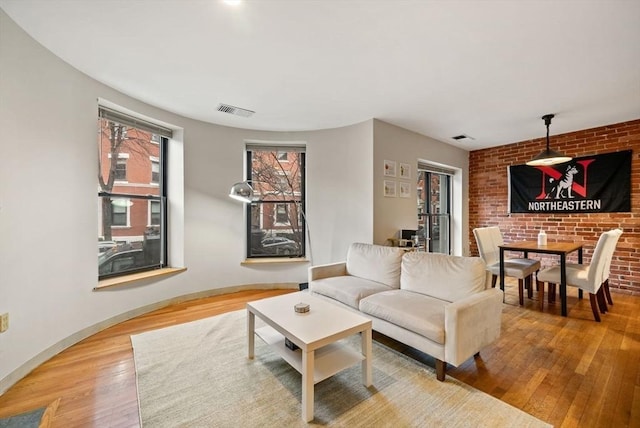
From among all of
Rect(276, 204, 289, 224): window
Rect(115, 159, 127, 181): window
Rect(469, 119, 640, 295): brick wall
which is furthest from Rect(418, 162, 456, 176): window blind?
Rect(115, 159, 127, 181): window

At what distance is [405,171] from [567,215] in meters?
2.71

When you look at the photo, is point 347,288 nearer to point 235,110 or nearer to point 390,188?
point 390,188

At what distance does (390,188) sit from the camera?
3869 millimetres

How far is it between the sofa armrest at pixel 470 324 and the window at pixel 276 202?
8.85ft

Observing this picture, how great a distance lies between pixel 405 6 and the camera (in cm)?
168

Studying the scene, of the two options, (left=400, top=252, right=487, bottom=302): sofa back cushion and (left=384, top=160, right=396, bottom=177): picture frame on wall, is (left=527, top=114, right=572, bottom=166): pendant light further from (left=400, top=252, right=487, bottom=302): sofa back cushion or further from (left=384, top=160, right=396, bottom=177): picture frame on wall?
(left=400, top=252, right=487, bottom=302): sofa back cushion

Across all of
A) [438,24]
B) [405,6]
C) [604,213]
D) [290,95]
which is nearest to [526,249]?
[604,213]

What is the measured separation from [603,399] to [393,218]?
2565 millimetres

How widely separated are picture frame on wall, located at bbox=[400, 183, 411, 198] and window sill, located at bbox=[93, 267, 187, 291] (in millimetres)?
3154

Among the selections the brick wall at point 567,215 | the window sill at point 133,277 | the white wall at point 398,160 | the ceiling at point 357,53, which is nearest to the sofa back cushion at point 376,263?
the white wall at point 398,160

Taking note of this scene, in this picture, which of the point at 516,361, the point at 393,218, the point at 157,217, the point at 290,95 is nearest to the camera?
the point at 516,361

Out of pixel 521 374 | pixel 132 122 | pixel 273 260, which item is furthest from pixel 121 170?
pixel 521 374

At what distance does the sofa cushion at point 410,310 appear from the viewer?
191 cm

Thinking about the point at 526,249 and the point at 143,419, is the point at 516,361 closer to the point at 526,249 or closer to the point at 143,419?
the point at 526,249
